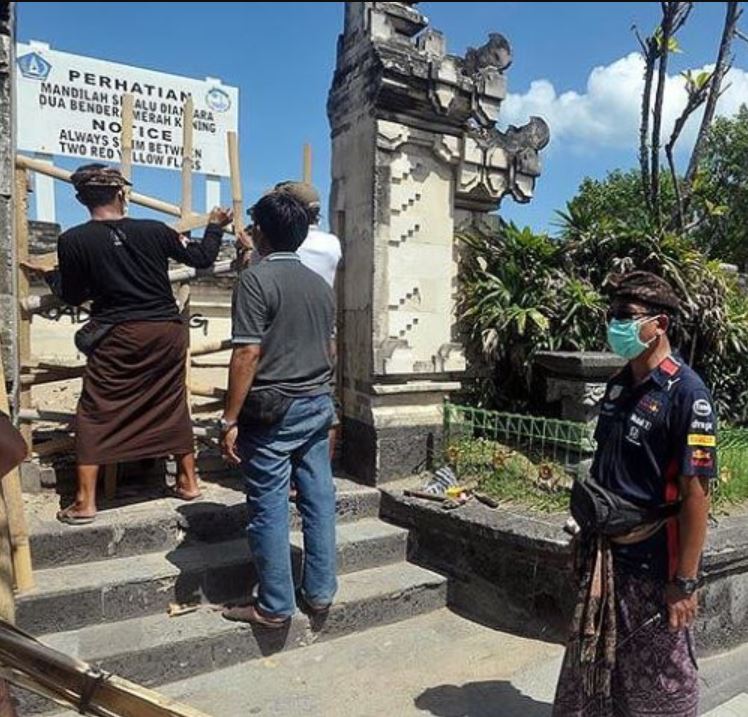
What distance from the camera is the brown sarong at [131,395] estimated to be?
3408 millimetres

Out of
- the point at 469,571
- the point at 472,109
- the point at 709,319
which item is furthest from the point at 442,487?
the point at 709,319

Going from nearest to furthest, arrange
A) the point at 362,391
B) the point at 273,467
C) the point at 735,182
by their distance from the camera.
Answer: the point at 273,467 < the point at 362,391 < the point at 735,182

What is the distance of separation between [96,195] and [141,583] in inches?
77.0

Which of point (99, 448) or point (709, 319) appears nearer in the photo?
point (99, 448)

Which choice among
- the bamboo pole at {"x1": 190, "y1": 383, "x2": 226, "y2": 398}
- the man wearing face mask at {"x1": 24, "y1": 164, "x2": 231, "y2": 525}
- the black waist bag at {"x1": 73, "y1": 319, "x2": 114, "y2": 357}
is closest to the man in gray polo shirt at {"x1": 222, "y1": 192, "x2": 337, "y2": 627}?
the man wearing face mask at {"x1": 24, "y1": 164, "x2": 231, "y2": 525}

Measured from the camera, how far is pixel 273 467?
2930 millimetres

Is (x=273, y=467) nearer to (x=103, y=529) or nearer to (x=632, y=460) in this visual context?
(x=103, y=529)

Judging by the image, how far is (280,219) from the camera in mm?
2988

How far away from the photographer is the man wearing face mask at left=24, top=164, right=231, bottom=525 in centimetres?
340

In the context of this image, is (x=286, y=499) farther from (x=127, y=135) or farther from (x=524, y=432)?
(x=127, y=135)

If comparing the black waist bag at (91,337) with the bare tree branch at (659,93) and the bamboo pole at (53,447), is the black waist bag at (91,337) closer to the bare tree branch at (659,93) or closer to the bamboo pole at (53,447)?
the bamboo pole at (53,447)

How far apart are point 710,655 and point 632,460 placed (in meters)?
1.82

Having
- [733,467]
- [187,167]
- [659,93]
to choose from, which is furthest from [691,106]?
[187,167]

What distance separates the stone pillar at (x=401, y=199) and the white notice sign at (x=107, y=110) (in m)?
7.49
